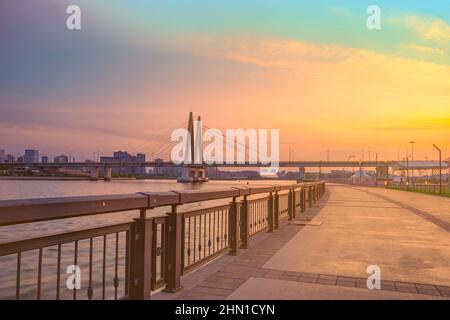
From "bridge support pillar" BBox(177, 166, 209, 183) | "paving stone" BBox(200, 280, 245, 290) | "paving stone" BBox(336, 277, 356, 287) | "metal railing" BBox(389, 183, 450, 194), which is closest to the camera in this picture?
"paving stone" BBox(200, 280, 245, 290)

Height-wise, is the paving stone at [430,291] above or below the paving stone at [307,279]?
below

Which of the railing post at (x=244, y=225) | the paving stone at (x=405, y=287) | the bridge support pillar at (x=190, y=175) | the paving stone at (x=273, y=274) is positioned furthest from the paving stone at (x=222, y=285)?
the bridge support pillar at (x=190, y=175)

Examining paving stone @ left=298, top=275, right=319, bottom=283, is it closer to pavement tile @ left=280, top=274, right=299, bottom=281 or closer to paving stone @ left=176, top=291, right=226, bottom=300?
pavement tile @ left=280, top=274, right=299, bottom=281

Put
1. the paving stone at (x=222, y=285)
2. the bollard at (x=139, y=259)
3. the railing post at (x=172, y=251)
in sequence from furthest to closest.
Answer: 1. the paving stone at (x=222, y=285)
2. the railing post at (x=172, y=251)
3. the bollard at (x=139, y=259)

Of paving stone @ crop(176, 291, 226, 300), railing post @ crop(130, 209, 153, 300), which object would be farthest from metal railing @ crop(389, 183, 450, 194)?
railing post @ crop(130, 209, 153, 300)

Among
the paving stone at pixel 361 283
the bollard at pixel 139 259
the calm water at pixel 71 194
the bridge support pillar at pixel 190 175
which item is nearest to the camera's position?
the bollard at pixel 139 259

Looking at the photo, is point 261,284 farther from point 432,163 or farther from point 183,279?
point 432,163

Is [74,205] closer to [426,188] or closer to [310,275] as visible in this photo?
[310,275]

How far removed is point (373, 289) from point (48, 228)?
2277cm

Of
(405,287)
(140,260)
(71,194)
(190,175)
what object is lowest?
(71,194)

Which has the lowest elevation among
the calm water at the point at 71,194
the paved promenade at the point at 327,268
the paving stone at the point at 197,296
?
the calm water at the point at 71,194

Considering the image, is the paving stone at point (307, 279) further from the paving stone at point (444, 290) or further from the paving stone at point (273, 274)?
the paving stone at point (444, 290)

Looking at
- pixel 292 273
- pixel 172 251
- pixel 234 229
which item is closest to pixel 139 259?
pixel 172 251
